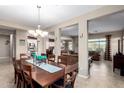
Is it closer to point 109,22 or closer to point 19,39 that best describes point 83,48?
point 109,22

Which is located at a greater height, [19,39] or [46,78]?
[19,39]

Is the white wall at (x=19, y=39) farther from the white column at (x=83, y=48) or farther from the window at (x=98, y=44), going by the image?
the window at (x=98, y=44)

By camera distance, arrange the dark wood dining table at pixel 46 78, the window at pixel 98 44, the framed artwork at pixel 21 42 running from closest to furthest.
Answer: the dark wood dining table at pixel 46 78, the framed artwork at pixel 21 42, the window at pixel 98 44

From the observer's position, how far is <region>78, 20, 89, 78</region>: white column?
377 centimetres

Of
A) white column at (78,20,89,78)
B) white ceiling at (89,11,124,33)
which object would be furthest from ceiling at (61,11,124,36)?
white column at (78,20,89,78)

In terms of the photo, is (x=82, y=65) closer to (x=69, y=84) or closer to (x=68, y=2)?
(x=69, y=84)

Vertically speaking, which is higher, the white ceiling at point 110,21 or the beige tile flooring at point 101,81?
the white ceiling at point 110,21

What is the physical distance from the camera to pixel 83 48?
3.88m

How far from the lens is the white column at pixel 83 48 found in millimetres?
3768

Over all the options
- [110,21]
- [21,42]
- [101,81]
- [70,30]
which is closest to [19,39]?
[21,42]

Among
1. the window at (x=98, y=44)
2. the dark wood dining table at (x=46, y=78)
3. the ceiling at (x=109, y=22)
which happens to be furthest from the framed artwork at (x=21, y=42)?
the window at (x=98, y=44)

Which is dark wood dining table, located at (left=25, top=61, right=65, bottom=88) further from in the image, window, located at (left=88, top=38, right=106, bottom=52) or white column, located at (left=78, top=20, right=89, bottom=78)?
window, located at (left=88, top=38, right=106, bottom=52)

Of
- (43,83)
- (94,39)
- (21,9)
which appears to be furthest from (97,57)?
(43,83)

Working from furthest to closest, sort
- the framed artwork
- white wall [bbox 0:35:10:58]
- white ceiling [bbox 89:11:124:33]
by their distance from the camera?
white wall [bbox 0:35:10:58]
the framed artwork
white ceiling [bbox 89:11:124:33]
